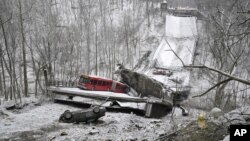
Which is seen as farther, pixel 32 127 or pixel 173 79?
pixel 173 79

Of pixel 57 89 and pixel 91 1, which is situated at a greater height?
pixel 91 1

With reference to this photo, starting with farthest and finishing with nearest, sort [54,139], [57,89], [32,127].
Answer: [57,89], [32,127], [54,139]

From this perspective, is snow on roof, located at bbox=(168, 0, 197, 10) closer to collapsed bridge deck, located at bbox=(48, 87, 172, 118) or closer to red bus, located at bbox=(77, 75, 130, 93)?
red bus, located at bbox=(77, 75, 130, 93)

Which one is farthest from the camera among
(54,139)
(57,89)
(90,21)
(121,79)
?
(90,21)

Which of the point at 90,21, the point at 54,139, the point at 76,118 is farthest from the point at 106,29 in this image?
the point at 54,139

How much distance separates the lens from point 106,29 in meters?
41.1

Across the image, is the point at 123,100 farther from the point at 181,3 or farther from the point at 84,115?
the point at 181,3

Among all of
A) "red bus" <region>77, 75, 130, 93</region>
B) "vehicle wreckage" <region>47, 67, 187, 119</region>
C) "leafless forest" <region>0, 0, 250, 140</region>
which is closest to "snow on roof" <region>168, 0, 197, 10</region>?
"leafless forest" <region>0, 0, 250, 140</region>

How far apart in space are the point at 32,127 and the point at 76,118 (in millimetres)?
2116

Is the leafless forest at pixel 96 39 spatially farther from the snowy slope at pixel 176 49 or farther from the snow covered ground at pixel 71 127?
the snow covered ground at pixel 71 127

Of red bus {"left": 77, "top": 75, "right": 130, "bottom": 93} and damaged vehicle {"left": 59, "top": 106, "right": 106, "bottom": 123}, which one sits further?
red bus {"left": 77, "top": 75, "right": 130, "bottom": 93}

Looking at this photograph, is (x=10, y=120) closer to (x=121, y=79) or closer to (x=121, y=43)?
(x=121, y=79)

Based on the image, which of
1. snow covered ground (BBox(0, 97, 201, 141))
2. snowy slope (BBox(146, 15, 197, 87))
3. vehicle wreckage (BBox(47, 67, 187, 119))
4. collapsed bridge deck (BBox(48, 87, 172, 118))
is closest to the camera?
snow covered ground (BBox(0, 97, 201, 141))

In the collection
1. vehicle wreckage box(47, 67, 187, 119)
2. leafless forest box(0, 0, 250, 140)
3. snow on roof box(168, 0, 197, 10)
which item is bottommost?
vehicle wreckage box(47, 67, 187, 119)
